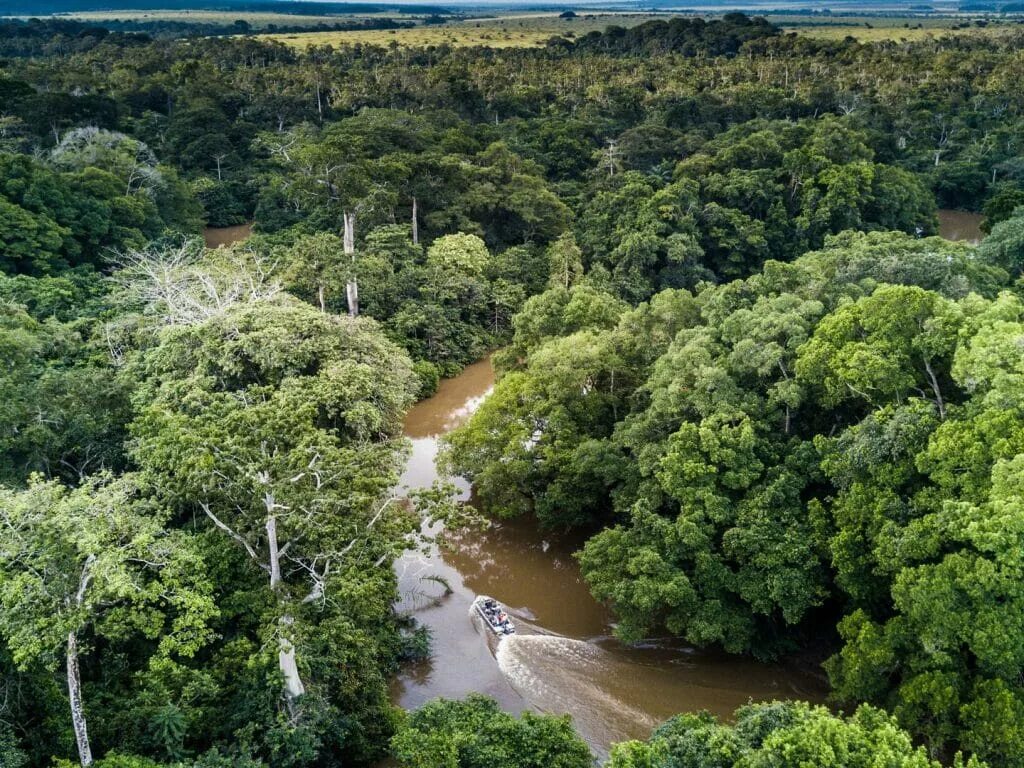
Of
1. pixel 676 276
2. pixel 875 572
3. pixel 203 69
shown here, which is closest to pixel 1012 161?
pixel 676 276

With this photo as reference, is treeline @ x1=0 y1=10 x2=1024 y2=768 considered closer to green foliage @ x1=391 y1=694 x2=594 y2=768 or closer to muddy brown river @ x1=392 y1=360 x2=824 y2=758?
A: green foliage @ x1=391 y1=694 x2=594 y2=768

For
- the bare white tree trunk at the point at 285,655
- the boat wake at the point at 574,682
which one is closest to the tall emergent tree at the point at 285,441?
the bare white tree trunk at the point at 285,655

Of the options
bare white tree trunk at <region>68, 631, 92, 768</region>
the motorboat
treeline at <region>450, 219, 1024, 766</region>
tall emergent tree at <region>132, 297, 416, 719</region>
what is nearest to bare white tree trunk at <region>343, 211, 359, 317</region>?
tall emergent tree at <region>132, 297, 416, 719</region>

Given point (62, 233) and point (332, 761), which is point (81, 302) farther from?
point (332, 761)

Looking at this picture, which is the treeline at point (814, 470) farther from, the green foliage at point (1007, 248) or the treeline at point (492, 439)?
the green foliage at point (1007, 248)

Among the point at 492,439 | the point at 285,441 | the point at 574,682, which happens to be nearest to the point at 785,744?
the point at 574,682

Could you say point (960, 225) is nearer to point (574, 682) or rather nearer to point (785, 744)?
point (574, 682)
